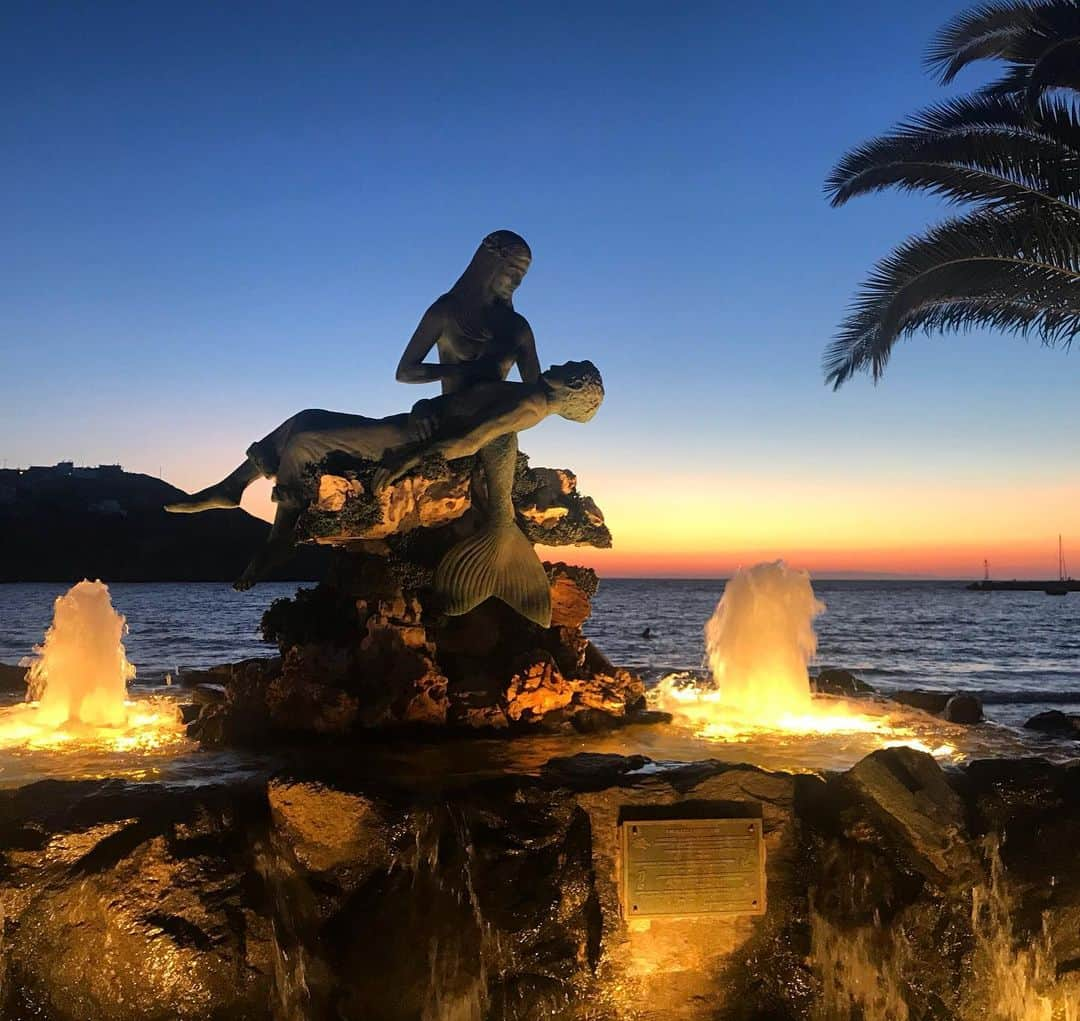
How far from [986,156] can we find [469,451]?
19.6 feet

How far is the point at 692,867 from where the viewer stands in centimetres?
491

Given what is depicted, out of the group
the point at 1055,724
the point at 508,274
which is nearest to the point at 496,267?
the point at 508,274

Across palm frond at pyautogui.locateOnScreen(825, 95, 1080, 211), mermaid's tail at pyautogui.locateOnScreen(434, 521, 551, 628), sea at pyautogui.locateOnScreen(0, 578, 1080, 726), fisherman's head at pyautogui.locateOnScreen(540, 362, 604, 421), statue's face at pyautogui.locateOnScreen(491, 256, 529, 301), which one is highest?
palm frond at pyautogui.locateOnScreen(825, 95, 1080, 211)

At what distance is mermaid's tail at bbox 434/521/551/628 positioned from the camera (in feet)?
24.2

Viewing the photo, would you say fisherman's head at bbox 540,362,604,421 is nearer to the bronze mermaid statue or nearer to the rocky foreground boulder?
the bronze mermaid statue

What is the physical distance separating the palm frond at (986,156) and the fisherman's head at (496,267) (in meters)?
4.09

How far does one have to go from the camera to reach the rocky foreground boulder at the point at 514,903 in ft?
15.3

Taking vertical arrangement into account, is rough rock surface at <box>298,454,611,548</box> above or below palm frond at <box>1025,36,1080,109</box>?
below

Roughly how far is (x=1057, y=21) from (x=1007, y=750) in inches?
254

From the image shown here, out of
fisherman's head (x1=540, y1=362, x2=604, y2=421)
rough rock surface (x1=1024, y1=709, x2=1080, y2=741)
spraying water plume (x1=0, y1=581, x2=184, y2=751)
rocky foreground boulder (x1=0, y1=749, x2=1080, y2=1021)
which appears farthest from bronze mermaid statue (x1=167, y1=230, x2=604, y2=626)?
rough rock surface (x1=1024, y1=709, x2=1080, y2=741)

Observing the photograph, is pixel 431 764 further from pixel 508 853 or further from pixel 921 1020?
pixel 921 1020

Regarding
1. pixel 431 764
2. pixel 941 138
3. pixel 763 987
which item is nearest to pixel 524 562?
pixel 431 764

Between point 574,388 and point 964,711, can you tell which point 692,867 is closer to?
point 574,388

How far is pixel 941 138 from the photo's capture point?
29.3 ft
